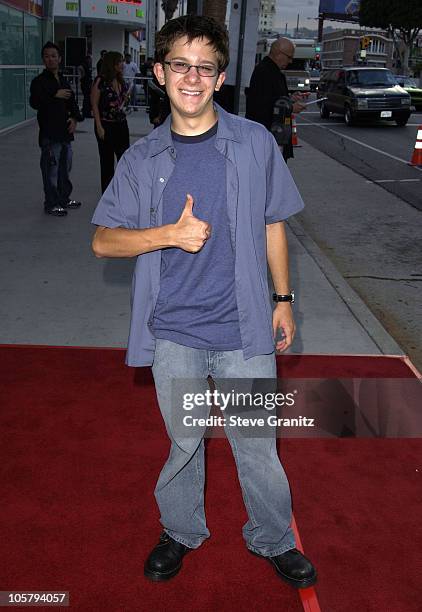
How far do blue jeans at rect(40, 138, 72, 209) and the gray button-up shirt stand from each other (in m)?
6.51

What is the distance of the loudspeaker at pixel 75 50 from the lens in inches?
1065

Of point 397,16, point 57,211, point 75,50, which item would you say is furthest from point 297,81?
point 57,211

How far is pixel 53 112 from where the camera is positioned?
346 inches

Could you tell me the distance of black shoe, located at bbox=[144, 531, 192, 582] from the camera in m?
2.96

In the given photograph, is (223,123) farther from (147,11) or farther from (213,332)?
(147,11)

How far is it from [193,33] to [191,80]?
158 mm

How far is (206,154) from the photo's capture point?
261cm

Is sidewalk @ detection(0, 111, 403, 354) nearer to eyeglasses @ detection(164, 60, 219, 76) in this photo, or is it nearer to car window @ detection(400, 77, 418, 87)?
eyeglasses @ detection(164, 60, 219, 76)

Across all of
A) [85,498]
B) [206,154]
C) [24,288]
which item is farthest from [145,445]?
[24,288]

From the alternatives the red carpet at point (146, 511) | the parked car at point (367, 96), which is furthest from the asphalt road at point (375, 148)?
the red carpet at point (146, 511)

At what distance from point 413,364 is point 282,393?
3.53ft

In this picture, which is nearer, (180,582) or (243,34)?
(180,582)

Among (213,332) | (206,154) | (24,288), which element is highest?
(206,154)

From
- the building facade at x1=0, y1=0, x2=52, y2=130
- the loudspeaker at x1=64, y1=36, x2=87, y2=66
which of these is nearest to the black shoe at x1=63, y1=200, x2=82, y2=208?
the building facade at x1=0, y1=0, x2=52, y2=130
